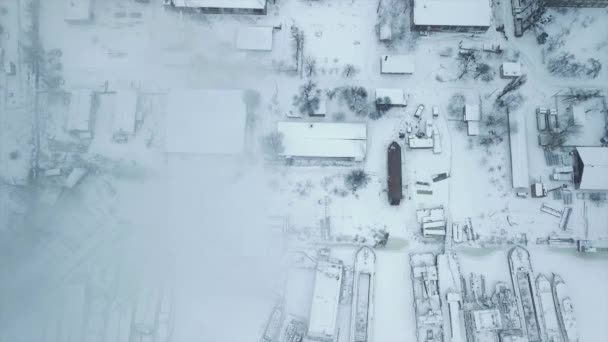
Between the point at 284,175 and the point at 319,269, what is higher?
the point at 284,175

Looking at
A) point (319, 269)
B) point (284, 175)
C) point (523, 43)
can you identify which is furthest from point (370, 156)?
point (523, 43)

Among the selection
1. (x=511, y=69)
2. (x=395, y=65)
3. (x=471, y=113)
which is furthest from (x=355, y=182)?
(x=511, y=69)

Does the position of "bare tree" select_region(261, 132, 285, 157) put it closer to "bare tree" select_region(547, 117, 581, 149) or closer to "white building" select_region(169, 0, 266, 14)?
"white building" select_region(169, 0, 266, 14)

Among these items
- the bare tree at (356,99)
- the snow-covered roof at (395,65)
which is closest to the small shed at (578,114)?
the snow-covered roof at (395,65)

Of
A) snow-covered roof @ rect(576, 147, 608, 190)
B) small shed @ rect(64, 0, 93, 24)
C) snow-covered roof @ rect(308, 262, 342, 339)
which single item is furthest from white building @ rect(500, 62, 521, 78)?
small shed @ rect(64, 0, 93, 24)

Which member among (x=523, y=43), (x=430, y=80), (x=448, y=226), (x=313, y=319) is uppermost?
(x=523, y=43)

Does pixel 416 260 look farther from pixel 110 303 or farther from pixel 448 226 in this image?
pixel 110 303

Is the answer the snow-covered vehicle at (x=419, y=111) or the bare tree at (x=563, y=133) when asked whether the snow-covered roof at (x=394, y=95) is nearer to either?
the snow-covered vehicle at (x=419, y=111)
